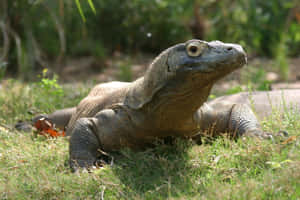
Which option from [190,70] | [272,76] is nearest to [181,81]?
[190,70]

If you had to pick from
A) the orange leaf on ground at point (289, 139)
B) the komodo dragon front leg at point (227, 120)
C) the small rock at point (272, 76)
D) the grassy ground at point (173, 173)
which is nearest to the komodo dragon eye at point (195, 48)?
the komodo dragon front leg at point (227, 120)

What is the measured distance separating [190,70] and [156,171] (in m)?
0.94

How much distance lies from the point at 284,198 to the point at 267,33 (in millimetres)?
11055

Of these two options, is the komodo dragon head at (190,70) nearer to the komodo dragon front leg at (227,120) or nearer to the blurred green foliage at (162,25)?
the komodo dragon front leg at (227,120)

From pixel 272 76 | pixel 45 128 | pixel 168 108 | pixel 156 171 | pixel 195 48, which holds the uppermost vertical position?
pixel 195 48

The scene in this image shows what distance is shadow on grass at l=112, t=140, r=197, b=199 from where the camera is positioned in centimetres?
303

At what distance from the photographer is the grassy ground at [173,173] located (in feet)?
9.21

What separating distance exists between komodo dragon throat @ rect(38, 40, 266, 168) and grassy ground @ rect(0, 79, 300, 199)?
0.18 metres

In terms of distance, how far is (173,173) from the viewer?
3.34 meters

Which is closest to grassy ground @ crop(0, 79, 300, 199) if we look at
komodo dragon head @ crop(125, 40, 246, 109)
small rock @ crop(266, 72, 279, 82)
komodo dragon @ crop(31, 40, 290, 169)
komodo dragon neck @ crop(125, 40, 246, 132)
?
komodo dragon @ crop(31, 40, 290, 169)

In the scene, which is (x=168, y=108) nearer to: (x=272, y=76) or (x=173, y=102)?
(x=173, y=102)

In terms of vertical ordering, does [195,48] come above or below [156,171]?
above

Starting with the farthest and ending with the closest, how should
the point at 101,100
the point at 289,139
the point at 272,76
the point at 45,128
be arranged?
the point at 272,76 → the point at 45,128 → the point at 101,100 → the point at 289,139

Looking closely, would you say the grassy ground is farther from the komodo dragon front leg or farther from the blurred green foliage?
the blurred green foliage
